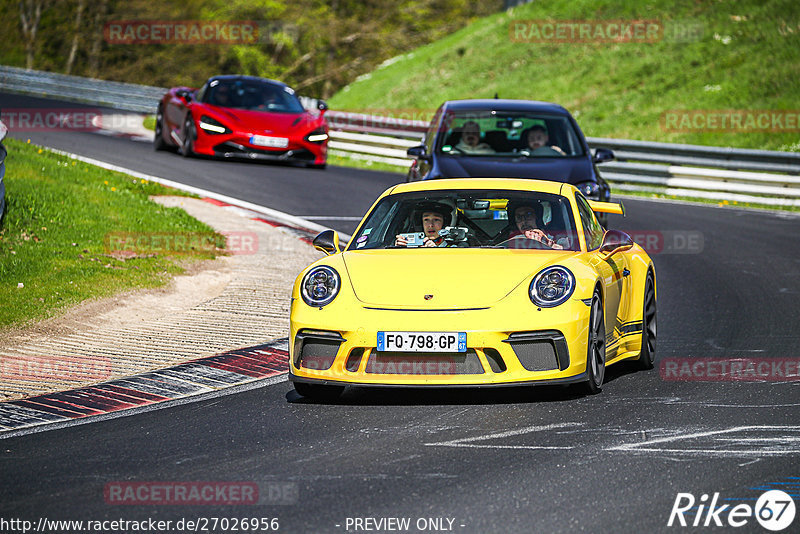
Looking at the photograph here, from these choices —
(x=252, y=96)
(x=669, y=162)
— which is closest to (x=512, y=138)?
(x=252, y=96)

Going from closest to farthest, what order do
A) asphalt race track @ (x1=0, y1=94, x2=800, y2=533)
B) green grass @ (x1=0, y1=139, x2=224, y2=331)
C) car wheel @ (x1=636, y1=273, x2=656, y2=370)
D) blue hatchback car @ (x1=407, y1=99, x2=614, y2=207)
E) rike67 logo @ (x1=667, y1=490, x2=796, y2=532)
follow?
1. rike67 logo @ (x1=667, y1=490, x2=796, y2=532)
2. asphalt race track @ (x1=0, y1=94, x2=800, y2=533)
3. car wheel @ (x1=636, y1=273, x2=656, y2=370)
4. green grass @ (x1=0, y1=139, x2=224, y2=331)
5. blue hatchback car @ (x1=407, y1=99, x2=614, y2=207)

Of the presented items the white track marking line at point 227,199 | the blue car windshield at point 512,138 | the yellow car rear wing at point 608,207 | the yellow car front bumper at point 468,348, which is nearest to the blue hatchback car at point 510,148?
the blue car windshield at point 512,138

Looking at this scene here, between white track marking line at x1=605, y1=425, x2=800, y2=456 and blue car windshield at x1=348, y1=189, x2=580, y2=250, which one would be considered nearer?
white track marking line at x1=605, y1=425, x2=800, y2=456

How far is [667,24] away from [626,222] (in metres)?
19.4

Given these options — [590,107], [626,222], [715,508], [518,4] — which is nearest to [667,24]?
[590,107]

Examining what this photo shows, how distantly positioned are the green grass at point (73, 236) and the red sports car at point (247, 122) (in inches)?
135

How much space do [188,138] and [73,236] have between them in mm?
9325

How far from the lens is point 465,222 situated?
9078 mm

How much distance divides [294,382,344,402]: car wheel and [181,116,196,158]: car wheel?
48.8 ft

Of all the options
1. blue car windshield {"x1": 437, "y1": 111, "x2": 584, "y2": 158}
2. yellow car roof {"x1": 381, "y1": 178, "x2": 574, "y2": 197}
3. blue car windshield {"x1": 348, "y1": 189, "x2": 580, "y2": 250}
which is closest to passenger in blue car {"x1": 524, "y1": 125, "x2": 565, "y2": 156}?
blue car windshield {"x1": 437, "y1": 111, "x2": 584, "y2": 158}

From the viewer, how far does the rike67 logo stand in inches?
214

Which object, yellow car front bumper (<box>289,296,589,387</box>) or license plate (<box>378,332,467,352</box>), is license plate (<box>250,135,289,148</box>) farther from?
license plate (<box>378,332,467,352</box>)

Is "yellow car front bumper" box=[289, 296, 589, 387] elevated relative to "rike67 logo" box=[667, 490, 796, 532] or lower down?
elevated

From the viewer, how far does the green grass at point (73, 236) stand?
1141cm
